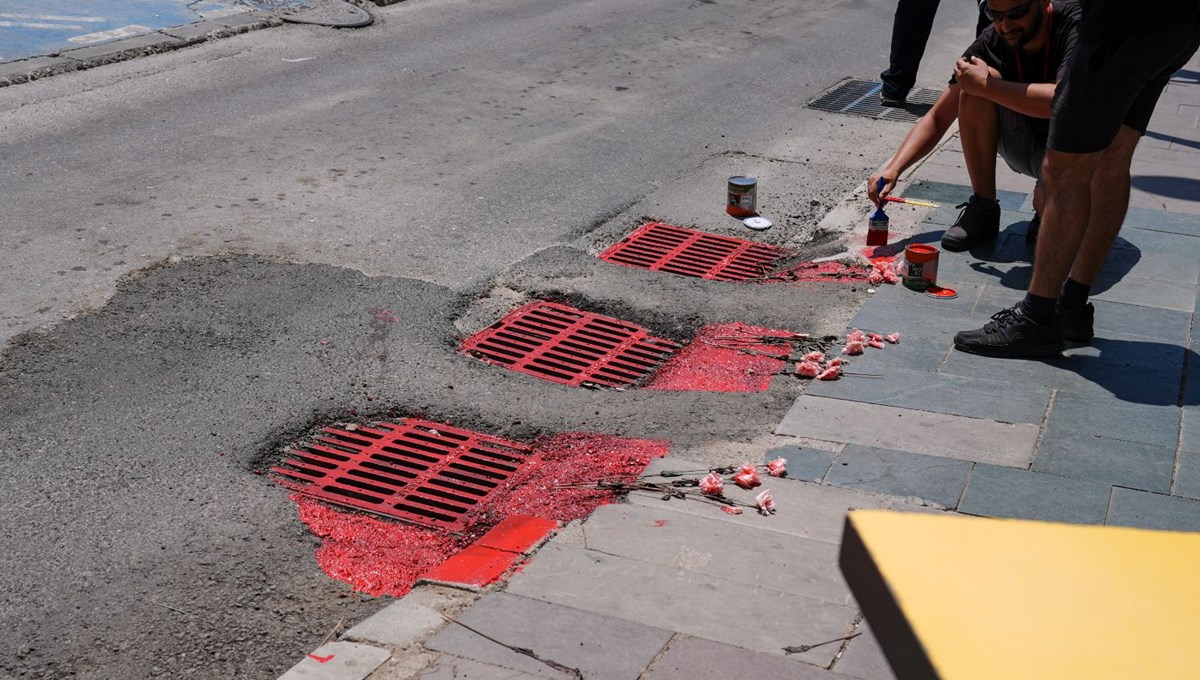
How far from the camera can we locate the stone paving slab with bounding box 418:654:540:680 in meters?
2.91

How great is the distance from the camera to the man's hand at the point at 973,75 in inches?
218

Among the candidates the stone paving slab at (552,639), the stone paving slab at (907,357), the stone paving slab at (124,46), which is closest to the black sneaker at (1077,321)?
the stone paving slab at (907,357)

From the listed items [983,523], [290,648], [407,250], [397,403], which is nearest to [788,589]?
[290,648]

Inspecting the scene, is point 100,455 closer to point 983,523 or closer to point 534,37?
point 983,523

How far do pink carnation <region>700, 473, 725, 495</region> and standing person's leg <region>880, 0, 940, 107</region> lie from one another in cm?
646

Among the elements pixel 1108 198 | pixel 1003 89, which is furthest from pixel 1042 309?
pixel 1003 89

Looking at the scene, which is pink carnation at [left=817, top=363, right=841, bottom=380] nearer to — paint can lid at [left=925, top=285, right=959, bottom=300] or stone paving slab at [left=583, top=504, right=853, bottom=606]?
paint can lid at [left=925, top=285, right=959, bottom=300]

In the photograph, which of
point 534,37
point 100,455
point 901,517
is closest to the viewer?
point 901,517

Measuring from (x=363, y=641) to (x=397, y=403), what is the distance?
5.68 feet

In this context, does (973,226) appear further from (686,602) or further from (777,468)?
(686,602)

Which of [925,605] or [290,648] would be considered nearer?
[925,605]

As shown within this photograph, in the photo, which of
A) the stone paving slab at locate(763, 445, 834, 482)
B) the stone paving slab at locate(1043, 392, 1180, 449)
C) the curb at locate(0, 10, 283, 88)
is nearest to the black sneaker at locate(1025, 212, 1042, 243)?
→ the stone paving slab at locate(1043, 392, 1180, 449)

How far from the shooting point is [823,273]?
6078mm

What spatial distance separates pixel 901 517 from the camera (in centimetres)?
179
